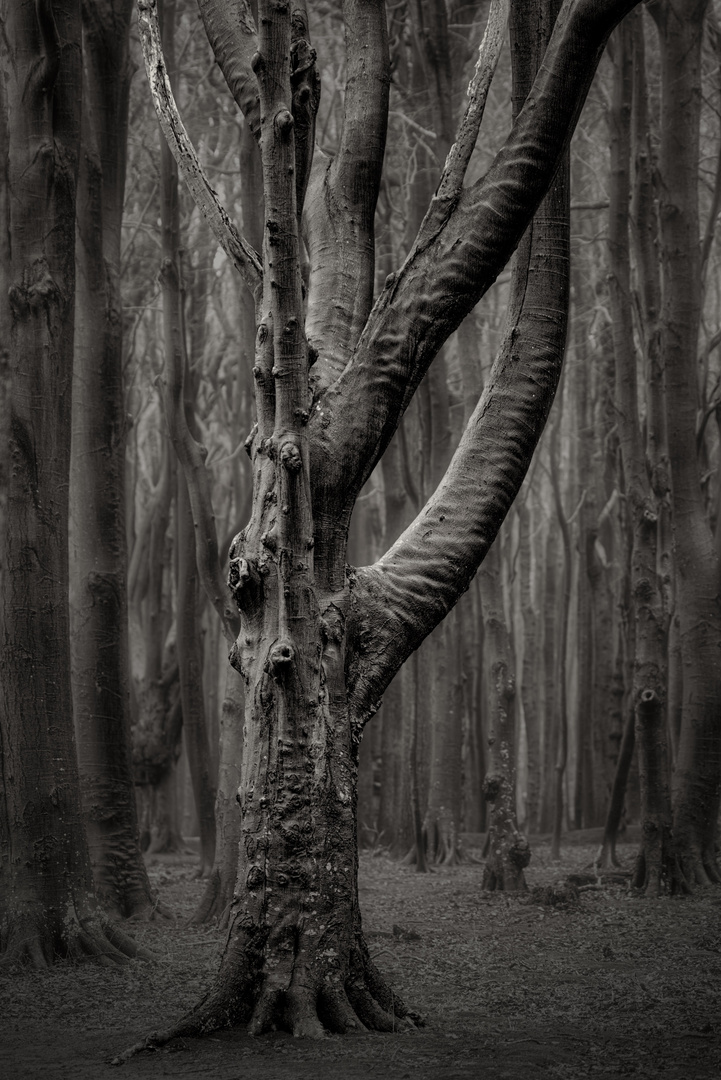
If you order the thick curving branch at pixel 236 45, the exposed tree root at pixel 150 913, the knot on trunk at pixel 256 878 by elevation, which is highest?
the thick curving branch at pixel 236 45

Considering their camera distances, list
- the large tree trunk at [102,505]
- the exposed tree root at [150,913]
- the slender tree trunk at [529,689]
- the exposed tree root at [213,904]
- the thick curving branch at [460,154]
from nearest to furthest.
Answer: the thick curving branch at [460,154], the exposed tree root at [213,904], the exposed tree root at [150,913], the large tree trunk at [102,505], the slender tree trunk at [529,689]

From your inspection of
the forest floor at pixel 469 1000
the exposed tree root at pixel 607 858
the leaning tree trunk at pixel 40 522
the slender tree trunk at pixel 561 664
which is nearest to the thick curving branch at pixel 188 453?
the leaning tree trunk at pixel 40 522

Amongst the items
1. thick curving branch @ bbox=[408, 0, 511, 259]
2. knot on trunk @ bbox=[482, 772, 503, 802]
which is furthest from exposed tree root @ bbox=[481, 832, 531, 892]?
thick curving branch @ bbox=[408, 0, 511, 259]

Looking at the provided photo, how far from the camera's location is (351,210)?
5.65 metres

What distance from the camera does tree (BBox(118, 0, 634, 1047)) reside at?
4188 millimetres

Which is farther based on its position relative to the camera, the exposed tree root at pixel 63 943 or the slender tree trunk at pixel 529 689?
the slender tree trunk at pixel 529 689

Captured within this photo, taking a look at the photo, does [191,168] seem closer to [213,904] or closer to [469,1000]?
[469,1000]

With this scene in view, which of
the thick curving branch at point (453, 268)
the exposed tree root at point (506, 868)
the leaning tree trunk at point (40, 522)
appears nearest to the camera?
the thick curving branch at point (453, 268)

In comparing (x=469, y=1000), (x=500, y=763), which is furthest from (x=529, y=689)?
(x=469, y=1000)

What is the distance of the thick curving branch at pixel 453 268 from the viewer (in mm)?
4922

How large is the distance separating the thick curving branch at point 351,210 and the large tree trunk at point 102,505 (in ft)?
12.6

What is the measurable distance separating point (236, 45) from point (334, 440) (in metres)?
2.44

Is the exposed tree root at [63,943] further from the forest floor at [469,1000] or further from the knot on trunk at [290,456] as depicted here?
the knot on trunk at [290,456]

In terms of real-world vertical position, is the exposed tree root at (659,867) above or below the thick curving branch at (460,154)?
below
